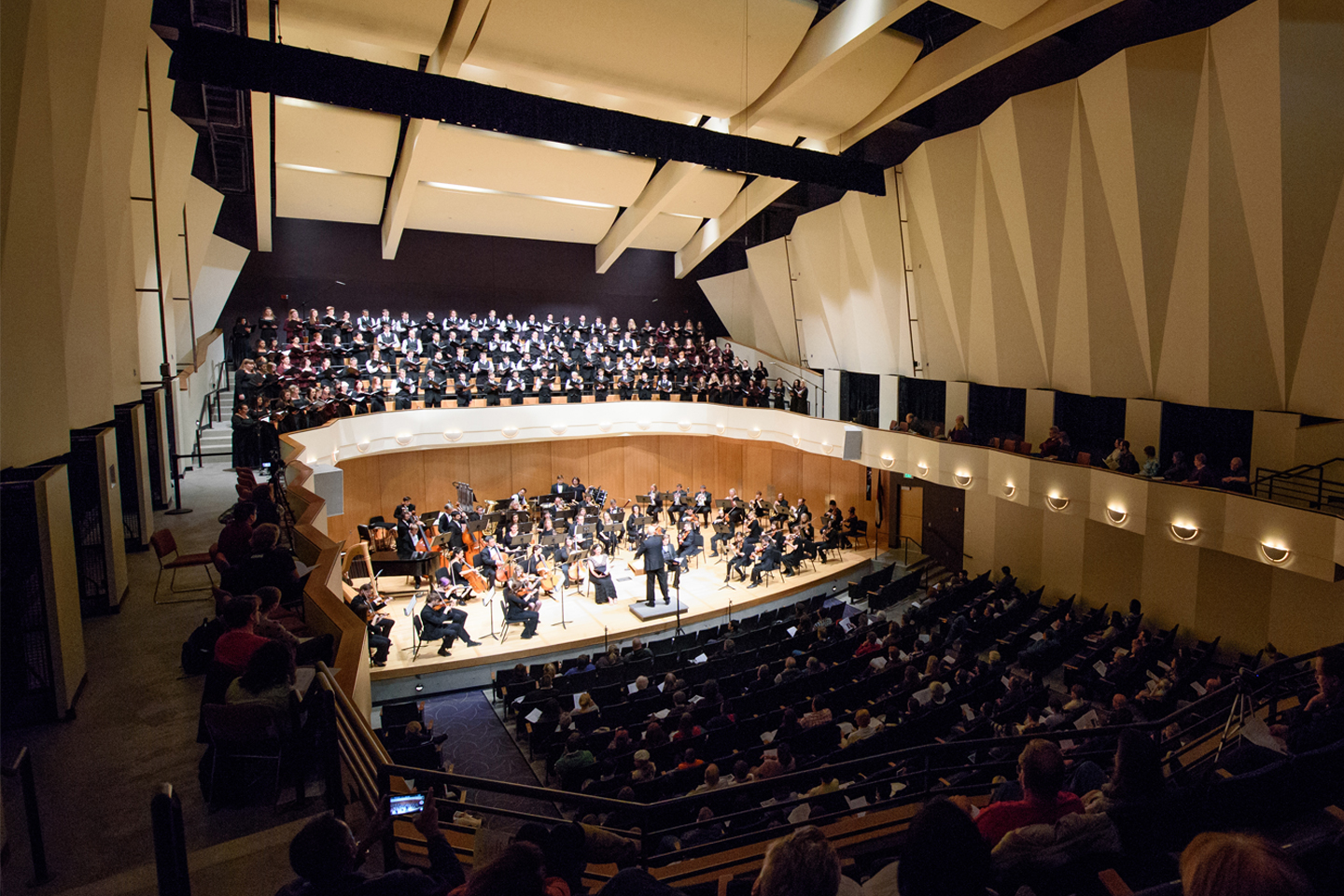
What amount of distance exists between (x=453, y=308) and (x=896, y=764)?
17.5 m

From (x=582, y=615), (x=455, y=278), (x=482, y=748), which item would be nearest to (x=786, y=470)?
(x=582, y=615)

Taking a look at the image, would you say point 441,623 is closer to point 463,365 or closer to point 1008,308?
point 463,365

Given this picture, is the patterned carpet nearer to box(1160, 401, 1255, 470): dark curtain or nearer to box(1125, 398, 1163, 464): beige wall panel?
box(1125, 398, 1163, 464): beige wall panel

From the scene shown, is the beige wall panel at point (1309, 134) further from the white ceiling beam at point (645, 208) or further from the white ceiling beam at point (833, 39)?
the white ceiling beam at point (645, 208)

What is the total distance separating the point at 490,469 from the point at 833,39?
13.0 m

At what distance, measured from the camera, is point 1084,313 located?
Result: 11078 millimetres

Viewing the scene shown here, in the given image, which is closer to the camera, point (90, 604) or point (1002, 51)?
point (90, 604)

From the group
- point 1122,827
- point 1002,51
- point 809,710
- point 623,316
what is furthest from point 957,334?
point 1122,827

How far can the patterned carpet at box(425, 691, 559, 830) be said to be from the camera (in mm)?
7309

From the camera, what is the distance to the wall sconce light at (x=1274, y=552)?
813cm

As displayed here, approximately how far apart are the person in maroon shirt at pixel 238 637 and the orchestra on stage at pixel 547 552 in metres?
7.03

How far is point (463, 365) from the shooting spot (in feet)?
54.3

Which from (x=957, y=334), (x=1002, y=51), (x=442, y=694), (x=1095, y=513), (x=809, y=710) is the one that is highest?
(x=1002, y=51)

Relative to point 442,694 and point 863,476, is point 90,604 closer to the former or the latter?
point 442,694
